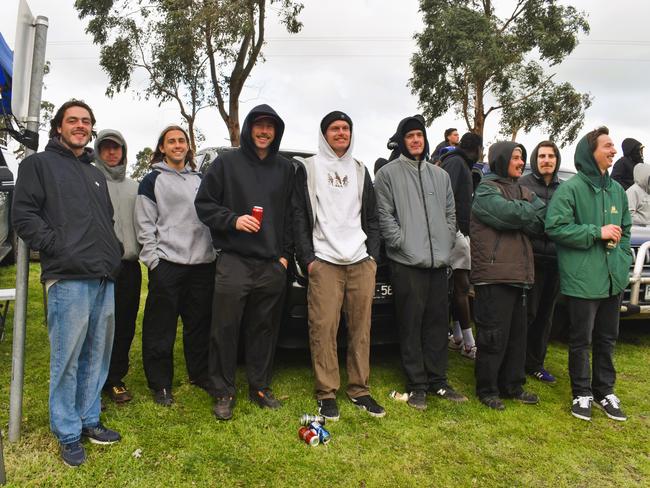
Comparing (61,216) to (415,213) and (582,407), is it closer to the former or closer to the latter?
(415,213)

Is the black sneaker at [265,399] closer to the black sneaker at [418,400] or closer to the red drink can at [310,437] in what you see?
the red drink can at [310,437]

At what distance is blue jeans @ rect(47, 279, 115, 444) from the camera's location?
9.14 feet

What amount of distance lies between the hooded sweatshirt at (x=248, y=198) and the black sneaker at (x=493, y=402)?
1.83 meters

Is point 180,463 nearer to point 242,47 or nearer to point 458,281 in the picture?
point 458,281

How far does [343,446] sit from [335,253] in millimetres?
1279

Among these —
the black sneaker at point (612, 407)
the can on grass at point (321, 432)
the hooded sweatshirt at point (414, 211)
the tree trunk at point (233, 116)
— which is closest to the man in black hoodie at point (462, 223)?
the hooded sweatshirt at point (414, 211)

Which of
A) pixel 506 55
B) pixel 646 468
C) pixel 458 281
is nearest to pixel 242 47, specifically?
pixel 506 55

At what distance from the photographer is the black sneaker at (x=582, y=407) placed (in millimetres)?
3656

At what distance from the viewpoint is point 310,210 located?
144 inches

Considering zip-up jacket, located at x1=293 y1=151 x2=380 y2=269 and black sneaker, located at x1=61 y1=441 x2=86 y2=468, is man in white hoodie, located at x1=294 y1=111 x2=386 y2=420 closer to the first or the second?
zip-up jacket, located at x1=293 y1=151 x2=380 y2=269

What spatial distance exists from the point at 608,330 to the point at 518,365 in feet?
2.33

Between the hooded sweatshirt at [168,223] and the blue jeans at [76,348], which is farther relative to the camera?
the hooded sweatshirt at [168,223]

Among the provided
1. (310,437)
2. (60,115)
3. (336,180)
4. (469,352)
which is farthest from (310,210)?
(469,352)

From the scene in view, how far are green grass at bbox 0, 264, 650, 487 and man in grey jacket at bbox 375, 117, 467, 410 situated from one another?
32 cm
